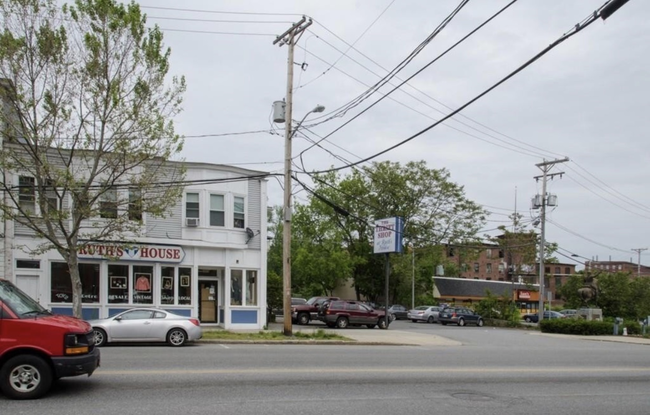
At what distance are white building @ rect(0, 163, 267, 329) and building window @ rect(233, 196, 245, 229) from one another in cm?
4

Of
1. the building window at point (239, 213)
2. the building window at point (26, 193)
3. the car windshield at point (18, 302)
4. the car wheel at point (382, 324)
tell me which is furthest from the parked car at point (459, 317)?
the car windshield at point (18, 302)

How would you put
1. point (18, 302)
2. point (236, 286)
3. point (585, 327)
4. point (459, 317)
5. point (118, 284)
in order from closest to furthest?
point (18, 302)
point (118, 284)
point (236, 286)
point (585, 327)
point (459, 317)

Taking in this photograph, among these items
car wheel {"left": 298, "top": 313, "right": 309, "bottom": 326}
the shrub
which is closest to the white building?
car wheel {"left": 298, "top": 313, "right": 309, "bottom": 326}

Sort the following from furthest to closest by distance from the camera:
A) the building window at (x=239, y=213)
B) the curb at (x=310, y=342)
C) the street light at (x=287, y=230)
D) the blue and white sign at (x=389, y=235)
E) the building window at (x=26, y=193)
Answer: the blue and white sign at (x=389, y=235), the building window at (x=239, y=213), the street light at (x=287, y=230), the building window at (x=26, y=193), the curb at (x=310, y=342)

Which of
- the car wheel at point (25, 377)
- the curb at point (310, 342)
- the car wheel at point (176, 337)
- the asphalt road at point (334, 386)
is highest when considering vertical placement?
the car wheel at point (25, 377)

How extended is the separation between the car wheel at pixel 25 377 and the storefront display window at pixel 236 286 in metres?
18.8

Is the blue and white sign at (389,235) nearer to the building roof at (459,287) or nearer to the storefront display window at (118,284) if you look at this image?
the storefront display window at (118,284)

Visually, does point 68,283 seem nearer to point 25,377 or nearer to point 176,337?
point 176,337

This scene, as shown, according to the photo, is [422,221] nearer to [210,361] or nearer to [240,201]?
[240,201]

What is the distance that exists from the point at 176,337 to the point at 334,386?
934cm

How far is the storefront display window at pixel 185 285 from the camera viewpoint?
26922mm

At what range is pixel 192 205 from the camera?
88.6 feet

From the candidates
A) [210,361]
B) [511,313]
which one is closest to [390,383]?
[210,361]

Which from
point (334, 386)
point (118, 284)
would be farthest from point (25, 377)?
point (118, 284)
